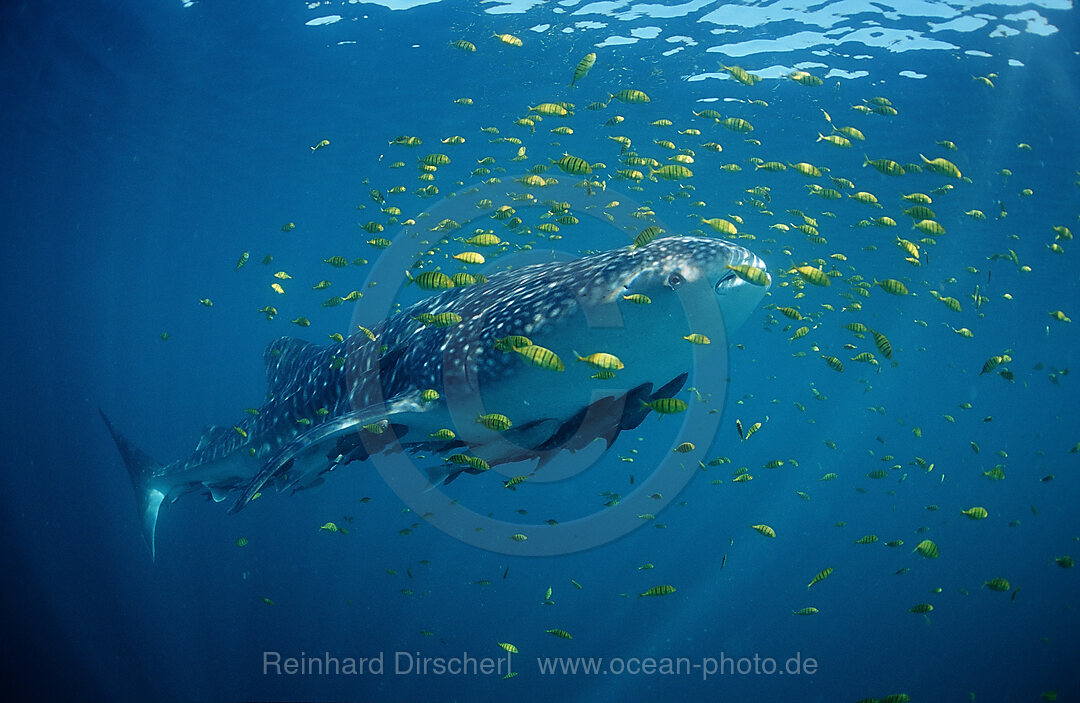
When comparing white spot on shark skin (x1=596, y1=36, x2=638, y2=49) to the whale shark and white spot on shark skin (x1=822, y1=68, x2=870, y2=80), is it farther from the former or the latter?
the whale shark

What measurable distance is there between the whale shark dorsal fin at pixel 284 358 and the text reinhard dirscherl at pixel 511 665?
10887 mm

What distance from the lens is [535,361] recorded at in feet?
11.0

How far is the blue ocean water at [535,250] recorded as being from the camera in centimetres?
1409

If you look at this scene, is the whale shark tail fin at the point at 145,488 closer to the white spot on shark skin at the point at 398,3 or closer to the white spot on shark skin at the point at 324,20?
the white spot on shark skin at the point at 398,3

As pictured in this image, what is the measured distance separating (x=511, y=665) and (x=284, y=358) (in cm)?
1322

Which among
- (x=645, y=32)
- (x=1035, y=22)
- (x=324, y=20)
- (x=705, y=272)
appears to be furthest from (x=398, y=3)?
(x=1035, y=22)

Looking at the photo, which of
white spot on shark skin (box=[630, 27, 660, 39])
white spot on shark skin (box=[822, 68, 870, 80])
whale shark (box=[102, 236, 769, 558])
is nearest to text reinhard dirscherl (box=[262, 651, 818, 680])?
whale shark (box=[102, 236, 769, 558])

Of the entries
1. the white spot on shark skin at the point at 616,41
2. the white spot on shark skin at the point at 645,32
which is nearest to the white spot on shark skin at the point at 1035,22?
the white spot on shark skin at the point at 645,32

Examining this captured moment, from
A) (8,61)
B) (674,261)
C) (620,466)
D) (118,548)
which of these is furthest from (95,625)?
(620,466)

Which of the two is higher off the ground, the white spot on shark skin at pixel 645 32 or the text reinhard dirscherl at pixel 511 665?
the white spot on shark skin at pixel 645 32

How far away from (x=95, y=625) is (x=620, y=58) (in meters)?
21.4

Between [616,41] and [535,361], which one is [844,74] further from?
[535,361]

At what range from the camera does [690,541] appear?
1252 inches

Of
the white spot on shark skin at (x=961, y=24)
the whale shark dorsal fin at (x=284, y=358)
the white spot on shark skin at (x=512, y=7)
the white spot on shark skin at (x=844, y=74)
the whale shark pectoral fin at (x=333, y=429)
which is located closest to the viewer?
the whale shark pectoral fin at (x=333, y=429)
